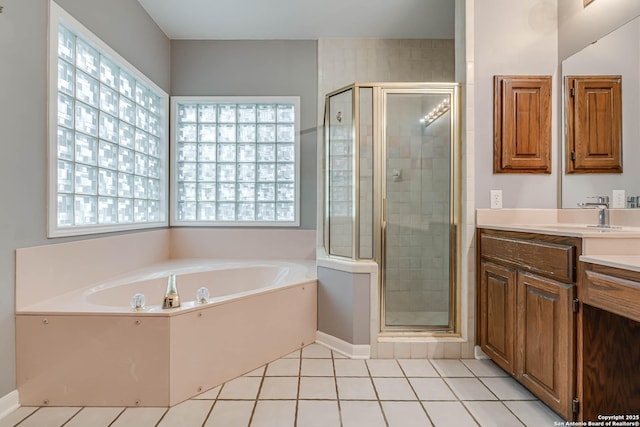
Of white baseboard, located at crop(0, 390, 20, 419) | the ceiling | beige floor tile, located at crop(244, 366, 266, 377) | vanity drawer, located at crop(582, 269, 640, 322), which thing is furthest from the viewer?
the ceiling

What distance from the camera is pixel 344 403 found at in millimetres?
1705

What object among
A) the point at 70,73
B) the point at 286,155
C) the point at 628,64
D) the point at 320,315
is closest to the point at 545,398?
the point at 320,315

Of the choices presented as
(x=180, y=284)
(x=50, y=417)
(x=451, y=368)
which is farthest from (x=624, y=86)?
(x=50, y=417)

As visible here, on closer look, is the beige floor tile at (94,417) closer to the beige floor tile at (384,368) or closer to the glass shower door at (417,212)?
the beige floor tile at (384,368)

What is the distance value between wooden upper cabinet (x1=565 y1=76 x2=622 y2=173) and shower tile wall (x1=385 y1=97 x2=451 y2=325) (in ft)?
2.47

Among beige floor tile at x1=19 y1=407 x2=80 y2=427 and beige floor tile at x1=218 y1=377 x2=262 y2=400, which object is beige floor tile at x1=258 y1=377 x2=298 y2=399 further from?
beige floor tile at x1=19 y1=407 x2=80 y2=427

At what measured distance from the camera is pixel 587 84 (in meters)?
2.04

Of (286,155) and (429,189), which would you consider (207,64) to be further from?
(429,189)

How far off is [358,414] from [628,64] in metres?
2.33

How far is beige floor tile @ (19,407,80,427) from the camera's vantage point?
1.51 metres

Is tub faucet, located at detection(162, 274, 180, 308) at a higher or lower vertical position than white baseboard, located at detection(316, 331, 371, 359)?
higher

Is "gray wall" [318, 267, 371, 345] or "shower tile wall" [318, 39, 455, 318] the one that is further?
"shower tile wall" [318, 39, 455, 318]

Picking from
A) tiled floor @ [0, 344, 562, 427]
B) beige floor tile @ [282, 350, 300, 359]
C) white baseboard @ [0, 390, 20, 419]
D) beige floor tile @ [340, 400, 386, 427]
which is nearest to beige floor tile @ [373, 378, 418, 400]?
tiled floor @ [0, 344, 562, 427]

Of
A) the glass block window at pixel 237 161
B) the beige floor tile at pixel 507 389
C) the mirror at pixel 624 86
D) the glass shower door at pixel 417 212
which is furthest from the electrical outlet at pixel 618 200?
the glass block window at pixel 237 161
